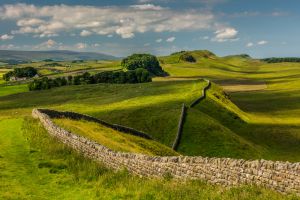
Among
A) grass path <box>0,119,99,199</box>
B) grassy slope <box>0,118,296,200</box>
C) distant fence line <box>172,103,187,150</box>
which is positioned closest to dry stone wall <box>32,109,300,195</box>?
grassy slope <box>0,118,296,200</box>

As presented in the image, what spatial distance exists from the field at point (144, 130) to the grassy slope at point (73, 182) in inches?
1.8

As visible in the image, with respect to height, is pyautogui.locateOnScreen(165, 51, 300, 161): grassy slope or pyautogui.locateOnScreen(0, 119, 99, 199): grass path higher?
pyautogui.locateOnScreen(0, 119, 99, 199): grass path

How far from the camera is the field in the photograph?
21250 mm

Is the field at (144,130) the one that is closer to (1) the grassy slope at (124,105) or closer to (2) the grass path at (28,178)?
(2) the grass path at (28,178)

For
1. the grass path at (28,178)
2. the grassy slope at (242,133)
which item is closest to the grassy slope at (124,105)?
the grassy slope at (242,133)

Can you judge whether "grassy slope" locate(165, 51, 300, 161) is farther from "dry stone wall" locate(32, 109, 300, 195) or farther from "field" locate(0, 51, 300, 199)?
"dry stone wall" locate(32, 109, 300, 195)

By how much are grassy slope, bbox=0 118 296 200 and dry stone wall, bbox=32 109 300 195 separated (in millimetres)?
487

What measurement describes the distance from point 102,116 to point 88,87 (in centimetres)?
6815

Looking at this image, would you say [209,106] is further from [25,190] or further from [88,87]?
[25,190]

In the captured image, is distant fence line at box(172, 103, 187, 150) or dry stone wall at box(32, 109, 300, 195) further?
distant fence line at box(172, 103, 187, 150)

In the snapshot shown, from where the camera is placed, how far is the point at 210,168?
2053cm

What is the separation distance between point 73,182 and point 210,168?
7.84 m

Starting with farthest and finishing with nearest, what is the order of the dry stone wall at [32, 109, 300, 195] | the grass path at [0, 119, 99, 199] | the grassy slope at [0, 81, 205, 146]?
the grassy slope at [0, 81, 205, 146], the grass path at [0, 119, 99, 199], the dry stone wall at [32, 109, 300, 195]

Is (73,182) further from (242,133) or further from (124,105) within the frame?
(124,105)
